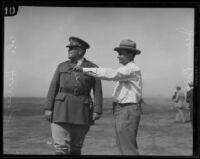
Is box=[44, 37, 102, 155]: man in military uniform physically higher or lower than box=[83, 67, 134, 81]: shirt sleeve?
lower

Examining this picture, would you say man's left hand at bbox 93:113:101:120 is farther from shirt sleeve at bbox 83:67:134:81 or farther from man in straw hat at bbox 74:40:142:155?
shirt sleeve at bbox 83:67:134:81

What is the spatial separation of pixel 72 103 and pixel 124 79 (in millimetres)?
667

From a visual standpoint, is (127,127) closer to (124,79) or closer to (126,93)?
(126,93)

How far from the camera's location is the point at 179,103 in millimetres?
10195

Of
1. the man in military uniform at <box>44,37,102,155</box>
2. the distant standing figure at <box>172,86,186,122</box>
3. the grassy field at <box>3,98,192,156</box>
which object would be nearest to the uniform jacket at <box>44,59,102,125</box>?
the man in military uniform at <box>44,37,102,155</box>

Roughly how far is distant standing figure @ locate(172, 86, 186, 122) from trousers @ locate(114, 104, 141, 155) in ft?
1.52

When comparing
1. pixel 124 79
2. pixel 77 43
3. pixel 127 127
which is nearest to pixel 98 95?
pixel 124 79

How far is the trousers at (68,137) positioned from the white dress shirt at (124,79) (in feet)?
1.86

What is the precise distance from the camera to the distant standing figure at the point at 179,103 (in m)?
10.2

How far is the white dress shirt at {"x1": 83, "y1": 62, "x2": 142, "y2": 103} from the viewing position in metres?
10.0

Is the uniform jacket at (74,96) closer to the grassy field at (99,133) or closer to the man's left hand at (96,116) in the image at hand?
the man's left hand at (96,116)

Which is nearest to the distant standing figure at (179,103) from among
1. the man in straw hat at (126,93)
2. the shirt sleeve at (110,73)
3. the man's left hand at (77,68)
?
the man in straw hat at (126,93)
